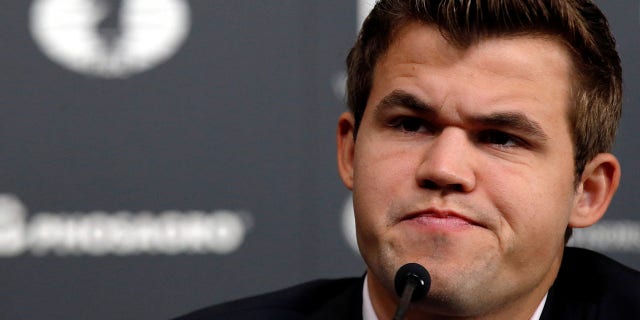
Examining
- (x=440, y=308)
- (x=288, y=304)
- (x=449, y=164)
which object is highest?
(x=449, y=164)

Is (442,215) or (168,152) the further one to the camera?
(168,152)

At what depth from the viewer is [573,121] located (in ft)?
4.78

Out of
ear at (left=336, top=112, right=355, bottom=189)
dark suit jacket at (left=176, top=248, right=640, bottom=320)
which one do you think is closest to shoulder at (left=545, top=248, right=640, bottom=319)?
dark suit jacket at (left=176, top=248, right=640, bottom=320)

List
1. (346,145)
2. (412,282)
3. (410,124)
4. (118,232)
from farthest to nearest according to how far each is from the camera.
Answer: (118,232)
(346,145)
(410,124)
(412,282)

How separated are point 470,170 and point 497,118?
0.10 m

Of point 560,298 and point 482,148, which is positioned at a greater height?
point 482,148

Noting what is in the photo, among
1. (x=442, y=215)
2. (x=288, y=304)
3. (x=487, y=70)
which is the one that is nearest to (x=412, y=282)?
(x=442, y=215)

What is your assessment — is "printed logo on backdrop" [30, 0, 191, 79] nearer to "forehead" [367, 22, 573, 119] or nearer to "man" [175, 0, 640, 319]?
"man" [175, 0, 640, 319]

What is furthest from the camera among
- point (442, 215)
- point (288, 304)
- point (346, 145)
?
point (288, 304)

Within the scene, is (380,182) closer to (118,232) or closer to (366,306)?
(366,306)

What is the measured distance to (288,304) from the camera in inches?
70.7

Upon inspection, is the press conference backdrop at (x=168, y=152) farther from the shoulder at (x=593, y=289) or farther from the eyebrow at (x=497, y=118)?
the eyebrow at (x=497, y=118)

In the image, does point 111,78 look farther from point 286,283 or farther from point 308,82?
point 286,283

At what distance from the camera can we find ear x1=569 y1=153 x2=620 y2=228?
1.52m
